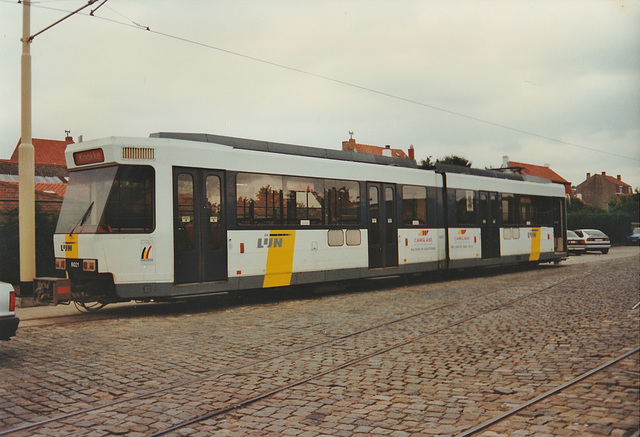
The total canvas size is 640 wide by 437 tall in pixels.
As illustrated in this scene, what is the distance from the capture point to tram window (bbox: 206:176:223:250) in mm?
11594

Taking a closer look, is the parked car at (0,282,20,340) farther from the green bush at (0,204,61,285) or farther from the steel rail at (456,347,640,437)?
the green bush at (0,204,61,285)

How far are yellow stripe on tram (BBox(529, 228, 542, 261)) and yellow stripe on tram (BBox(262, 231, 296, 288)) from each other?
38.9 ft

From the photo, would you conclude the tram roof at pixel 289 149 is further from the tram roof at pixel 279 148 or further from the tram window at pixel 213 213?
the tram window at pixel 213 213

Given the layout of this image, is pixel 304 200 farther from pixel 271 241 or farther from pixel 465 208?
pixel 465 208

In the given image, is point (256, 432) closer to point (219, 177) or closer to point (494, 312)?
point (494, 312)

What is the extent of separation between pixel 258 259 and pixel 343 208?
294 centimetres

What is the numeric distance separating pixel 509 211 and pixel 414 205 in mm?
5675

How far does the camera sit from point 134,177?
→ 1078cm

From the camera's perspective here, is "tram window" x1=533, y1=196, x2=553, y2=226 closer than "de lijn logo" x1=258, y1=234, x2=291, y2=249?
No

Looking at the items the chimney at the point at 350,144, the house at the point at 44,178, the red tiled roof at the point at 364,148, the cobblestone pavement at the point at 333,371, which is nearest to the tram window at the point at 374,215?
the cobblestone pavement at the point at 333,371

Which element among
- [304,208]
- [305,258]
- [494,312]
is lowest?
[494,312]

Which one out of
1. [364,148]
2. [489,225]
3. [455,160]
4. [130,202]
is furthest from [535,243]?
[364,148]

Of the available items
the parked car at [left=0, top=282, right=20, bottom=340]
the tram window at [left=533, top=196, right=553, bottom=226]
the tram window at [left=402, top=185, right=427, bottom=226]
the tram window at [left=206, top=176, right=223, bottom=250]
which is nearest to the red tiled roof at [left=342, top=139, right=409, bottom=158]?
the tram window at [left=533, top=196, right=553, bottom=226]


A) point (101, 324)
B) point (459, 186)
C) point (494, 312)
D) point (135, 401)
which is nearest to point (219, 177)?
point (101, 324)
